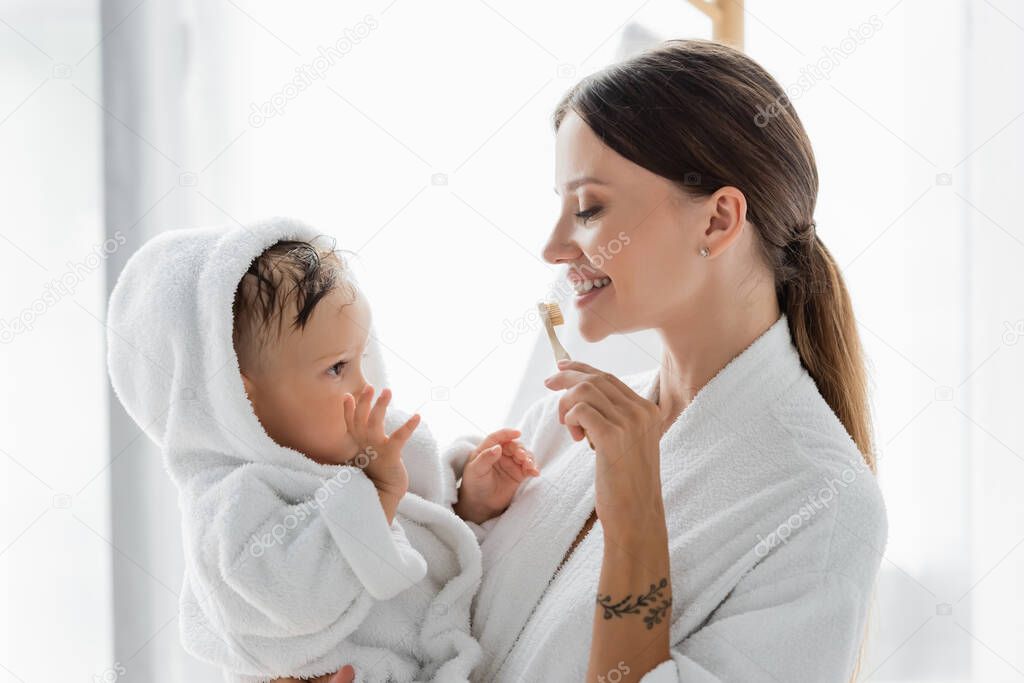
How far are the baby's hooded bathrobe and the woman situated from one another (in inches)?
4.9

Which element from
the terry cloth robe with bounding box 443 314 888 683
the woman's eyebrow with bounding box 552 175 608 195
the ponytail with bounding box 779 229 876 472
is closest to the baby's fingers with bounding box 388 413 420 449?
the terry cloth robe with bounding box 443 314 888 683

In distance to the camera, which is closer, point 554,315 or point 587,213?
point 587,213

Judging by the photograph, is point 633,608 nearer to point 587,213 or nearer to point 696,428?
point 696,428

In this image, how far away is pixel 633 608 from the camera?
0.95 metres

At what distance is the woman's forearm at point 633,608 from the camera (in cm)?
94

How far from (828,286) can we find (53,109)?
41.2 inches

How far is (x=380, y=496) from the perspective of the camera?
1020 mm

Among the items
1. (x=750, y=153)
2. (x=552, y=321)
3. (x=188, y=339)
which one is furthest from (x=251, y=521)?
(x=750, y=153)

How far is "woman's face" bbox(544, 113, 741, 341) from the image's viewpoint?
42.3 inches

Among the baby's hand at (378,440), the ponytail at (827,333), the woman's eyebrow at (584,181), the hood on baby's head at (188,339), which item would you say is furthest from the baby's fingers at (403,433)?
the ponytail at (827,333)

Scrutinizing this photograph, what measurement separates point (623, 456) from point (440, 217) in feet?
2.49

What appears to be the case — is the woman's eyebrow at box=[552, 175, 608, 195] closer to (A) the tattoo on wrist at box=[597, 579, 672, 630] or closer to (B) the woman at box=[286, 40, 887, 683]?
(B) the woman at box=[286, 40, 887, 683]

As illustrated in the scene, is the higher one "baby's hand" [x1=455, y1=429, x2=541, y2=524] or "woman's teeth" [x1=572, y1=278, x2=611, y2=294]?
"woman's teeth" [x1=572, y1=278, x2=611, y2=294]

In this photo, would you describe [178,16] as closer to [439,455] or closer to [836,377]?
[439,455]
